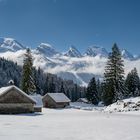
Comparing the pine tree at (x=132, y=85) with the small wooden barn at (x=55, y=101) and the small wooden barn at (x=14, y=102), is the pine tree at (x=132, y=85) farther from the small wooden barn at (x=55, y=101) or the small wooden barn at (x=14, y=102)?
the small wooden barn at (x=14, y=102)

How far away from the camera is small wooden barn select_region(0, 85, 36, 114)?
51719 mm

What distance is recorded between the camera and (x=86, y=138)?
842 inches

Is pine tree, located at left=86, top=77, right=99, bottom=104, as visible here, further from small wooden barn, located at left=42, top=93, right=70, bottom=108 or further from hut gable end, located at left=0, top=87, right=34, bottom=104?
hut gable end, located at left=0, top=87, right=34, bottom=104

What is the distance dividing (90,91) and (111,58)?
115ft

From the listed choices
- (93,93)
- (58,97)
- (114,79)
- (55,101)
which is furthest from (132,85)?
(55,101)

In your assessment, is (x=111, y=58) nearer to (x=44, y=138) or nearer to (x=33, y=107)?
(x=33, y=107)

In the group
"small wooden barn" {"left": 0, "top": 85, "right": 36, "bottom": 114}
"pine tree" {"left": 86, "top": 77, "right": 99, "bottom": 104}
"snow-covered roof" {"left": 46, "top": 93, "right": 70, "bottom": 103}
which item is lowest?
"small wooden barn" {"left": 0, "top": 85, "right": 36, "bottom": 114}

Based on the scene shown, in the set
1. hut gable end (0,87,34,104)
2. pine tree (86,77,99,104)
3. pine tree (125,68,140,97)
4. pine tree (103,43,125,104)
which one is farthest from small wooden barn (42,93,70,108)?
hut gable end (0,87,34,104)

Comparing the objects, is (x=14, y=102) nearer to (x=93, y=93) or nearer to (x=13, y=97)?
(x=13, y=97)

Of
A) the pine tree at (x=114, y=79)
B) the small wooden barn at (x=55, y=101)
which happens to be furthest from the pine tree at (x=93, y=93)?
the pine tree at (x=114, y=79)

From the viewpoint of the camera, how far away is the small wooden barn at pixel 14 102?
5172 centimetres

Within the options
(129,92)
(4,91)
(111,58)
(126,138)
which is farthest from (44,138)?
(129,92)

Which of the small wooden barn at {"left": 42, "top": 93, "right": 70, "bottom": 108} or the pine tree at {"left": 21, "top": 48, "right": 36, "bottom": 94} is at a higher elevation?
the pine tree at {"left": 21, "top": 48, "right": 36, "bottom": 94}

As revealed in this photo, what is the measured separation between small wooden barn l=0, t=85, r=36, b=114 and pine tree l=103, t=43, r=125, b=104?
23.3 meters
